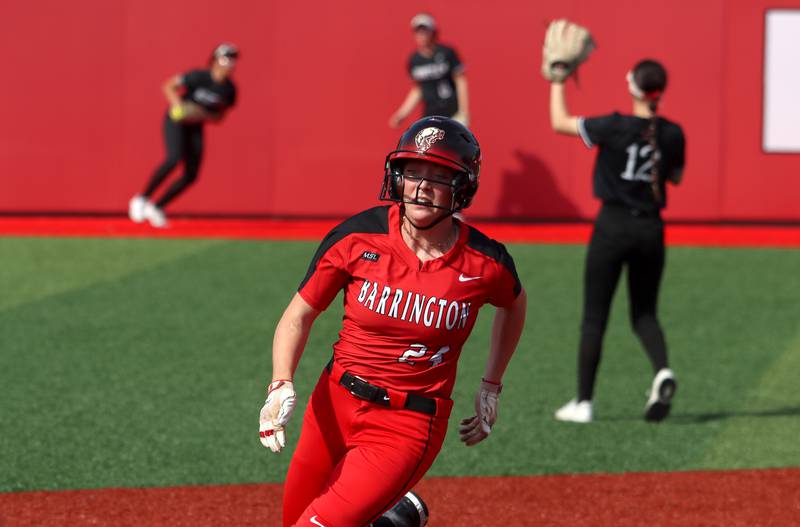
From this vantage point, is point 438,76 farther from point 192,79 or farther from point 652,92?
point 652,92

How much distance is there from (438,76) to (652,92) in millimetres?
8305

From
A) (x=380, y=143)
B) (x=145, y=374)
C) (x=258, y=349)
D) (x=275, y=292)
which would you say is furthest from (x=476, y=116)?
(x=145, y=374)

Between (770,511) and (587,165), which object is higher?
(587,165)

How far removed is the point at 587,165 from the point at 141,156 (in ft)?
19.2

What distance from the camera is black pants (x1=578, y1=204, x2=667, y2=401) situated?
7.96 m

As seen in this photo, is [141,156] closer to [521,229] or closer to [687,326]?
[521,229]

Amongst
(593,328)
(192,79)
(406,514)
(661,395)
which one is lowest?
(661,395)

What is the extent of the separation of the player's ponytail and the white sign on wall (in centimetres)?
997

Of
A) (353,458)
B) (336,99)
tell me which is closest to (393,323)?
(353,458)

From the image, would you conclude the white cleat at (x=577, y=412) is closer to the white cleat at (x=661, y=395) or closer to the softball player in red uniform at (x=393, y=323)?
the white cleat at (x=661, y=395)

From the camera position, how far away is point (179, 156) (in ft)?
52.0

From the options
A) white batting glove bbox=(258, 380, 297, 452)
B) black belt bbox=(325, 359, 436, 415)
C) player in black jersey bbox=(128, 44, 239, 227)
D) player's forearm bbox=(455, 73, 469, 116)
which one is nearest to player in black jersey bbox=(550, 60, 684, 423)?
black belt bbox=(325, 359, 436, 415)

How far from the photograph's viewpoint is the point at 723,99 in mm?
17359

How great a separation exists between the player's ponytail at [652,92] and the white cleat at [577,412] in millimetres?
1347
